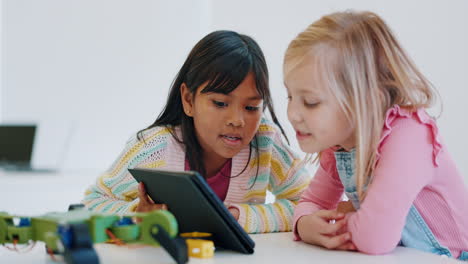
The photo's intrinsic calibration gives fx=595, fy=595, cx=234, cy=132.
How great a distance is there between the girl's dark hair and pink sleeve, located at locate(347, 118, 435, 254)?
0.44 metres

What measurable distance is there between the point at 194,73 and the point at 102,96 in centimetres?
208

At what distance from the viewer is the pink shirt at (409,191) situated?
909mm

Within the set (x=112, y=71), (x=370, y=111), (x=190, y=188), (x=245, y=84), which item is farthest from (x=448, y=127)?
(x=112, y=71)

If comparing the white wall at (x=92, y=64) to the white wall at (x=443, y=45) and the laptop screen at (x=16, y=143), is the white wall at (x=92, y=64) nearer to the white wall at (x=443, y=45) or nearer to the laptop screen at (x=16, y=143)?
the laptop screen at (x=16, y=143)

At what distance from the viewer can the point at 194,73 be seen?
1360mm

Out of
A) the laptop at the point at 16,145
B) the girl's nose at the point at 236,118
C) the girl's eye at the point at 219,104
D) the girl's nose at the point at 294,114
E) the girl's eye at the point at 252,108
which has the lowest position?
the laptop at the point at 16,145

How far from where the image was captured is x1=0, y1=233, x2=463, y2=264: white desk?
2.70ft

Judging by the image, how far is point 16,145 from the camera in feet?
10.7

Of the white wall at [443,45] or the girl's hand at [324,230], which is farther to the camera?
the white wall at [443,45]

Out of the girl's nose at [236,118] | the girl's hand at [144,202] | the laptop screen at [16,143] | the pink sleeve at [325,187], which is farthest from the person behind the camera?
the laptop screen at [16,143]

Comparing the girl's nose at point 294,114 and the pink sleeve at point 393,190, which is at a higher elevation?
the girl's nose at point 294,114

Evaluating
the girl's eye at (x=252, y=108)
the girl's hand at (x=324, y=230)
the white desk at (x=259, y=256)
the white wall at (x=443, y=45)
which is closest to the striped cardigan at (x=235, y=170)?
the girl's eye at (x=252, y=108)

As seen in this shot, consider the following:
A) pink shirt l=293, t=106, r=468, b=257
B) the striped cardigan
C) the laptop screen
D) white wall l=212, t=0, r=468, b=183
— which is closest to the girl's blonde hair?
pink shirt l=293, t=106, r=468, b=257

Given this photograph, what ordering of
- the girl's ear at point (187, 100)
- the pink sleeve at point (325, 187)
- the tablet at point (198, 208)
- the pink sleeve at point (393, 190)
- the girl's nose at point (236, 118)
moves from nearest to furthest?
the tablet at point (198, 208)
the pink sleeve at point (393, 190)
the pink sleeve at point (325, 187)
the girl's nose at point (236, 118)
the girl's ear at point (187, 100)
